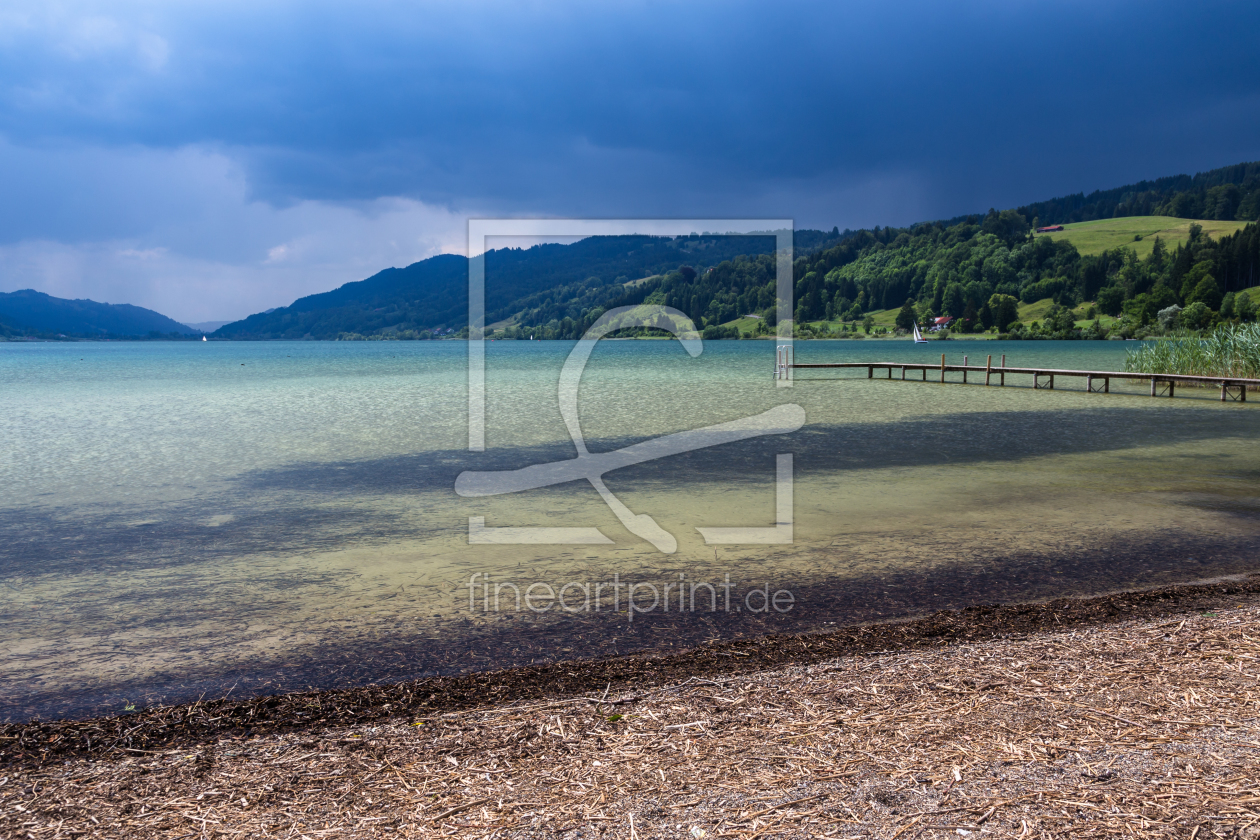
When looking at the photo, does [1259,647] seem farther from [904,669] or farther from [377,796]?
[377,796]

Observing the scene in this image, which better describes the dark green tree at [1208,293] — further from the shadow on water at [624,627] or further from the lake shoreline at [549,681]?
the lake shoreline at [549,681]

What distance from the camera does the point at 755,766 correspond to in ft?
12.2

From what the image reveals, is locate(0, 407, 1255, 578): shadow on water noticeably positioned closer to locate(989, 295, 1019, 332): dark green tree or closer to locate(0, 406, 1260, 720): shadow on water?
locate(0, 406, 1260, 720): shadow on water

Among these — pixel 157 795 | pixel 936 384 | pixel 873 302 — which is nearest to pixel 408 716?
pixel 157 795

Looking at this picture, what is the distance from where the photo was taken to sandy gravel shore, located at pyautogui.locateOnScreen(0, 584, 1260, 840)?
3.27 metres

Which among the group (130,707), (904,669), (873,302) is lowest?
(130,707)

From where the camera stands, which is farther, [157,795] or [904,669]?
[904,669]

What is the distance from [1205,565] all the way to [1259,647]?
357cm

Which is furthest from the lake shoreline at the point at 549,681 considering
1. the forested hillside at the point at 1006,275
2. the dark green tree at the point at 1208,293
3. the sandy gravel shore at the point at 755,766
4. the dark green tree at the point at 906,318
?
the dark green tree at the point at 906,318

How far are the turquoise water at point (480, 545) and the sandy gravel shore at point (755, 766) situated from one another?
158 centimetres

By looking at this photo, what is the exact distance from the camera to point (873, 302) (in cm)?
16700

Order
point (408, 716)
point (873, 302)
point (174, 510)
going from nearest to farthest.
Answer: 1. point (408, 716)
2. point (174, 510)
3. point (873, 302)

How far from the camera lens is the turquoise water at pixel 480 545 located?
6383mm

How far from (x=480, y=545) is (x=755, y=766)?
21.2ft
